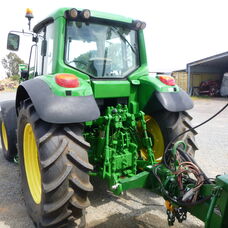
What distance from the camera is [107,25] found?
10.3 feet

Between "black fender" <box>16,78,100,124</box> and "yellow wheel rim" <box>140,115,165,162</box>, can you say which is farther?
"yellow wheel rim" <box>140,115,165,162</box>

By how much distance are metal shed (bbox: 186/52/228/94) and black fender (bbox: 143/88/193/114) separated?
17.6 metres

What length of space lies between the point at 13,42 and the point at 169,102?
8.15ft

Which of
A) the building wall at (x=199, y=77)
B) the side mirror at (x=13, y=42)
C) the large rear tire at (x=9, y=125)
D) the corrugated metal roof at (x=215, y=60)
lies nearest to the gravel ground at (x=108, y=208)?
the large rear tire at (x=9, y=125)

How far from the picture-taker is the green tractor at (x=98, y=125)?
2158 millimetres

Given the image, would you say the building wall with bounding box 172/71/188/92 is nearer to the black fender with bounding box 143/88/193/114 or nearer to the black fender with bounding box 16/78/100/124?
the black fender with bounding box 143/88/193/114

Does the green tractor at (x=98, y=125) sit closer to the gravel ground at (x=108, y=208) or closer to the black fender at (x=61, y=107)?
the black fender at (x=61, y=107)

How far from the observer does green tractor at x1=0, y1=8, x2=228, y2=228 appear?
2.16 metres

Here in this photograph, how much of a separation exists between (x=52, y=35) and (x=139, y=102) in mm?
1313

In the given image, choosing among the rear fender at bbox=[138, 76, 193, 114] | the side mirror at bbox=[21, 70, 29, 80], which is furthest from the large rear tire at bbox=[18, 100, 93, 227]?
the side mirror at bbox=[21, 70, 29, 80]

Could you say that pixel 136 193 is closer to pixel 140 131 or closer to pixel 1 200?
pixel 140 131

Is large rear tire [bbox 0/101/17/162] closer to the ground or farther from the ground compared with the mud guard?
closer to the ground

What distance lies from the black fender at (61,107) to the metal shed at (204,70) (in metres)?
18.7

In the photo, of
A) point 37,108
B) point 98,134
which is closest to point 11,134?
point 98,134
